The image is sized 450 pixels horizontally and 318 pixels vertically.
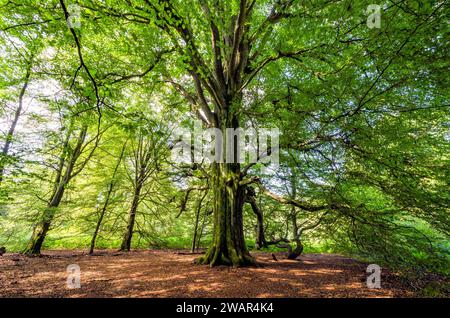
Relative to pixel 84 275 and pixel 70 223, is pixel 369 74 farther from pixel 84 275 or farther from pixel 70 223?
pixel 70 223

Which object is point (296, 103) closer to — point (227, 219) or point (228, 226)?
point (227, 219)

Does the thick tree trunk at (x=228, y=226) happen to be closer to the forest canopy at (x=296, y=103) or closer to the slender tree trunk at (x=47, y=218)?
the forest canopy at (x=296, y=103)

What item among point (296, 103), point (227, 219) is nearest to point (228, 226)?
point (227, 219)

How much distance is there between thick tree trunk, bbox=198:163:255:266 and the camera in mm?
5953

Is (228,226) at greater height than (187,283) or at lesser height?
greater

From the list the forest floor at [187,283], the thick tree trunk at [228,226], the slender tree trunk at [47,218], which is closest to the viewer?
the forest floor at [187,283]

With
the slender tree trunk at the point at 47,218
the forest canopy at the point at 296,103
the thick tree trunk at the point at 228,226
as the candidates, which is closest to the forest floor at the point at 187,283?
the thick tree trunk at the point at 228,226

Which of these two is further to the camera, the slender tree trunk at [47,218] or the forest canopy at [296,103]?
the slender tree trunk at [47,218]

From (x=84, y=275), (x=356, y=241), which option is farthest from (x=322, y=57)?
(x=84, y=275)

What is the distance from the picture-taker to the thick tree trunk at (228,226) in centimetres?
595

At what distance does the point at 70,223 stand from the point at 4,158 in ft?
14.1

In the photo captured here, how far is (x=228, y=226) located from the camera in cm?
615

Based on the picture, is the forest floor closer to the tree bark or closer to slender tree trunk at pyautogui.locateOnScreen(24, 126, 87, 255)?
the tree bark
